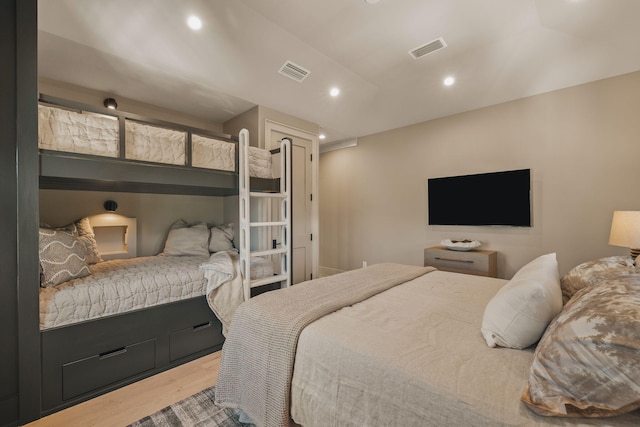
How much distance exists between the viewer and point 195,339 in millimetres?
2285

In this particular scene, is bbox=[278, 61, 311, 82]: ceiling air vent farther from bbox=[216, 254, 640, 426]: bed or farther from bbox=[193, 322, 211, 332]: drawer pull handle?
bbox=[193, 322, 211, 332]: drawer pull handle

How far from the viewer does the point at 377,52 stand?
281 cm

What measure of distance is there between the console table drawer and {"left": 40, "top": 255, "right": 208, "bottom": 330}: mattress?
277cm

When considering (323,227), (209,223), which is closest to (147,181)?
(209,223)

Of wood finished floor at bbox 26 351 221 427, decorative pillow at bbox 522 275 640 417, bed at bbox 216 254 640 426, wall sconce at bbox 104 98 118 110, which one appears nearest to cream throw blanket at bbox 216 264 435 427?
bed at bbox 216 254 640 426

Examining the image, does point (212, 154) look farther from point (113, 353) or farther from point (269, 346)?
point (269, 346)

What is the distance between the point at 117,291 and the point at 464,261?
3490 mm

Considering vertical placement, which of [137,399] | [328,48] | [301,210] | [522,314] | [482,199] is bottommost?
[137,399]

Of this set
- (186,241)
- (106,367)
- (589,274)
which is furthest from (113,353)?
(589,274)

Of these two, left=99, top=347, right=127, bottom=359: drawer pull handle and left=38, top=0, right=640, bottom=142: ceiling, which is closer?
left=99, top=347, right=127, bottom=359: drawer pull handle

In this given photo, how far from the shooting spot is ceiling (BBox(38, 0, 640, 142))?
221 cm

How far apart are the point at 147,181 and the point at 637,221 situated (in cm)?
386

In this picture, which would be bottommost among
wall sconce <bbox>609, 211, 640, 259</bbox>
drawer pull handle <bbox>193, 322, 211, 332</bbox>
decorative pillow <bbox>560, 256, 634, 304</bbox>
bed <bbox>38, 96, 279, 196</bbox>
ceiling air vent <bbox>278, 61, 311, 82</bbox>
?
drawer pull handle <bbox>193, 322, 211, 332</bbox>

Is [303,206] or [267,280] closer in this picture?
[267,280]
